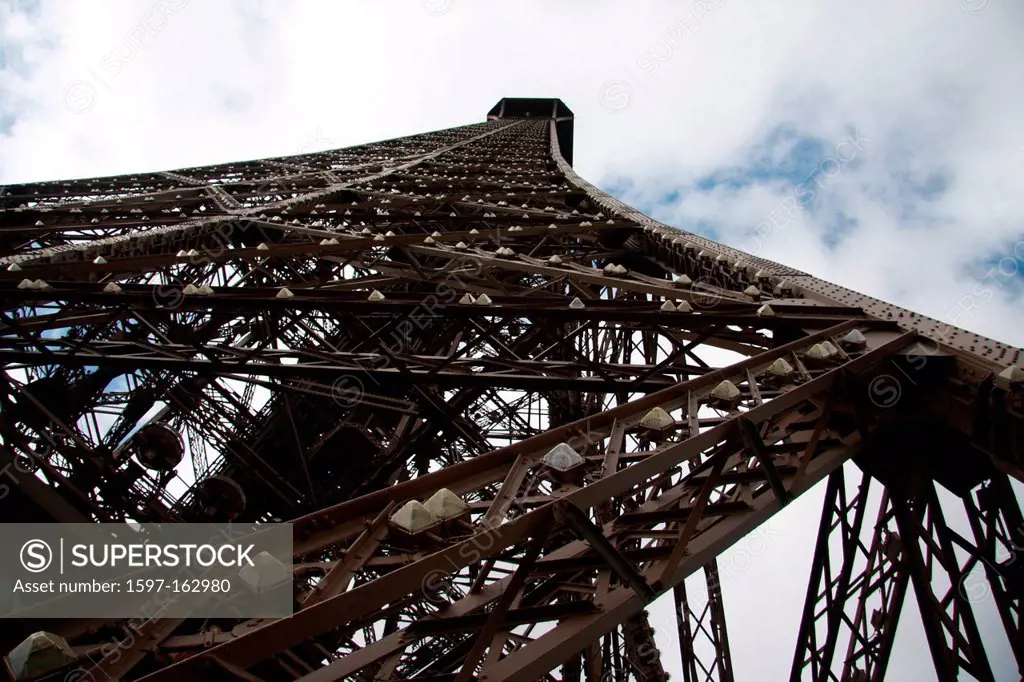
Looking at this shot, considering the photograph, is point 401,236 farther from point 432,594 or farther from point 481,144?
point 481,144

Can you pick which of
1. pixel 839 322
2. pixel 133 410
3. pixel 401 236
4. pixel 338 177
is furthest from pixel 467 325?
pixel 338 177

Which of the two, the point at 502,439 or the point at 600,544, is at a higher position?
the point at 502,439

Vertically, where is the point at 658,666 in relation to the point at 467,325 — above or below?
below

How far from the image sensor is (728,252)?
870 cm

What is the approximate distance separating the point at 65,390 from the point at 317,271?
14.4 ft

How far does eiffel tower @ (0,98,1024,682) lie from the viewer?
288 cm

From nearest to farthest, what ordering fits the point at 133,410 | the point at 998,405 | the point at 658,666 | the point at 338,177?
the point at 998,405 → the point at 658,666 → the point at 133,410 → the point at 338,177

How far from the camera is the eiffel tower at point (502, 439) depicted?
9.46 feet

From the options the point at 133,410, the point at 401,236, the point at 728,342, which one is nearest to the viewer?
the point at 728,342

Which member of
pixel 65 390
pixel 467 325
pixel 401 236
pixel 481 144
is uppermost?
pixel 481 144

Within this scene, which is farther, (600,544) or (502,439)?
(502,439)

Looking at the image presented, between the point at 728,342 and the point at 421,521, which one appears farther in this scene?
the point at 728,342

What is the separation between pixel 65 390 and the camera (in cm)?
862

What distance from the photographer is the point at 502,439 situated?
1252 cm
